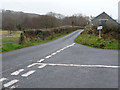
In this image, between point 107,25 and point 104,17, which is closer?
point 107,25

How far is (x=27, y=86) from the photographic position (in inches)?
137

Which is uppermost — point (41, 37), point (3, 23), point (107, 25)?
point (3, 23)

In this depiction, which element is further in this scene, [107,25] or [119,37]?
[107,25]

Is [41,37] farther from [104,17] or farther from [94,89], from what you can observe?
[104,17]

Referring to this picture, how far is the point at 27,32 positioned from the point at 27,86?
1634cm

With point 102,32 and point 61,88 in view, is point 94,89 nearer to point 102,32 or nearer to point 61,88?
point 61,88

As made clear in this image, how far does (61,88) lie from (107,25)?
15149mm

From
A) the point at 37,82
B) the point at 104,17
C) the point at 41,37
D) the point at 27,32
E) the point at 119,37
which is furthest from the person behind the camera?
the point at 104,17

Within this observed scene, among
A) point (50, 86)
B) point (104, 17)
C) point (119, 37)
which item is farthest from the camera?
point (104, 17)

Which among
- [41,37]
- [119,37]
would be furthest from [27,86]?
[41,37]

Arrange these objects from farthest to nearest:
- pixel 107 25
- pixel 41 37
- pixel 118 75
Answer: pixel 41 37 → pixel 107 25 → pixel 118 75

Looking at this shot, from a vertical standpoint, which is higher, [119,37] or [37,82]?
[119,37]

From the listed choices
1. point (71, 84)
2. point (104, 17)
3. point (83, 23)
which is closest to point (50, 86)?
point (71, 84)

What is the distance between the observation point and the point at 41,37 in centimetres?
2081
